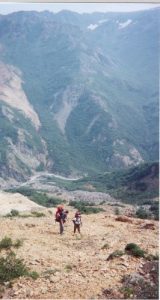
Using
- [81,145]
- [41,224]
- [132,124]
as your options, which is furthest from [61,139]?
[41,224]

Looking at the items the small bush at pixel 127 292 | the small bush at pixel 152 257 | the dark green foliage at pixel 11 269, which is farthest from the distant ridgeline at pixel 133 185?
the small bush at pixel 127 292

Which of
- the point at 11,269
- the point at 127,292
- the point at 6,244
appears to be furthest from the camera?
the point at 6,244

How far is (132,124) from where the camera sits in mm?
194000

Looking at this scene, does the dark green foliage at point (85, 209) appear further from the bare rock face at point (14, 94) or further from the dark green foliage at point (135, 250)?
the bare rock face at point (14, 94)

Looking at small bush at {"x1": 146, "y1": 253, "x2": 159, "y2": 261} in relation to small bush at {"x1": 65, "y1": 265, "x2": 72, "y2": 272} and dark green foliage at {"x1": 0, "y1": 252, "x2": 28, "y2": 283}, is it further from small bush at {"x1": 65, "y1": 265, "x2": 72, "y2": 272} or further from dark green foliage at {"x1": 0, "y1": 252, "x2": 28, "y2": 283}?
dark green foliage at {"x1": 0, "y1": 252, "x2": 28, "y2": 283}

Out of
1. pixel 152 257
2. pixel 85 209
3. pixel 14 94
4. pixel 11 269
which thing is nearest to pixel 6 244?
pixel 11 269

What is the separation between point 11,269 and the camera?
36.8ft

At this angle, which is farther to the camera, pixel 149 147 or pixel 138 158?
pixel 149 147

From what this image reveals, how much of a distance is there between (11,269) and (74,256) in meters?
2.23

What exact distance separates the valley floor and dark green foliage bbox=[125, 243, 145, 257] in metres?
0.19

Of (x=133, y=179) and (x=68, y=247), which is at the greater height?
(x=133, y=179)

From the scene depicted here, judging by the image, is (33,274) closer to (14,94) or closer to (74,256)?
(74,256)

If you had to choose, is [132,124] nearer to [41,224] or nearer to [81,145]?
[81,145]

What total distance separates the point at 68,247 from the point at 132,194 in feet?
243
